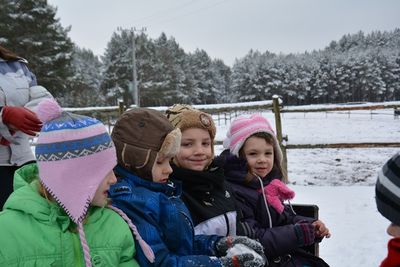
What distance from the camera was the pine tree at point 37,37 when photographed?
24.4m

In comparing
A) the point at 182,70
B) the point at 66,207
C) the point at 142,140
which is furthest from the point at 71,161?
the point at 182,70

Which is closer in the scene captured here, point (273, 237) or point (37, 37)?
point (273, 237)

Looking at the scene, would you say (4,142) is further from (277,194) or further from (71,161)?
(277,194)

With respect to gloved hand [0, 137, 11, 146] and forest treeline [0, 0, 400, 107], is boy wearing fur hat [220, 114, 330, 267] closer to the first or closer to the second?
gloved hand [0, 137, 11, 146]

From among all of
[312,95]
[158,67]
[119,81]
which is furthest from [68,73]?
[312,95]

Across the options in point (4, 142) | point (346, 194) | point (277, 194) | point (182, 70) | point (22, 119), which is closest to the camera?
point (22, 119)

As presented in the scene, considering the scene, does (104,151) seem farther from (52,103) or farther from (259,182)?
(259,182)

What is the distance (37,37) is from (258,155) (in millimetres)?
26032

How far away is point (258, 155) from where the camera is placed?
7.30ft

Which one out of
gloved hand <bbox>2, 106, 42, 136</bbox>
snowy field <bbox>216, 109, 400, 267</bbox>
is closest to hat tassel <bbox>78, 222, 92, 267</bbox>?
gloved hand <bbox>2, 106, 42, 136</bbox>

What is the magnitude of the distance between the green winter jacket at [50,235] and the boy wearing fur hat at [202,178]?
20.0 inches

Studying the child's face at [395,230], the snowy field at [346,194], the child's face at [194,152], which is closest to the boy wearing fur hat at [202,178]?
the child's face at [194,152]

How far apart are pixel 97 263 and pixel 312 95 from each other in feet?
219

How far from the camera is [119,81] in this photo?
4294 centimetres
